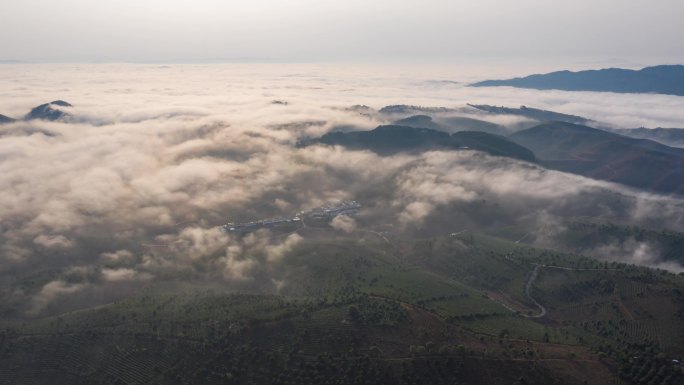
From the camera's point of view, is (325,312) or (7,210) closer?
(325,312)

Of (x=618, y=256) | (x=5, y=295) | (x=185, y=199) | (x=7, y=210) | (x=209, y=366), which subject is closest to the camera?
(x=209, y=366)

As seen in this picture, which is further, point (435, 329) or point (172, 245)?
point (172, 245)

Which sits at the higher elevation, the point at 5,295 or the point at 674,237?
the point at 674,237

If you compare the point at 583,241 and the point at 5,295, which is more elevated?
the point at 583,241

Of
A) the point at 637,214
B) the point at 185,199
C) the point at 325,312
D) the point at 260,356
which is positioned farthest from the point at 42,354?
the point at 637,214

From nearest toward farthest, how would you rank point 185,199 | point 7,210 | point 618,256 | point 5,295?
point 5,295
point 618,256
point 7,210
point 185,199

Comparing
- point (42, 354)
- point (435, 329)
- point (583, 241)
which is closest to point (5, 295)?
point (42, 354)

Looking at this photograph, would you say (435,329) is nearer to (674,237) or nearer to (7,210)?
(674,237)

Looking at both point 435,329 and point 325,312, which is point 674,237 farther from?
point 325,312

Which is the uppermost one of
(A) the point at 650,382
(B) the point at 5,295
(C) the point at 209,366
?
(A) the point at 650,382
